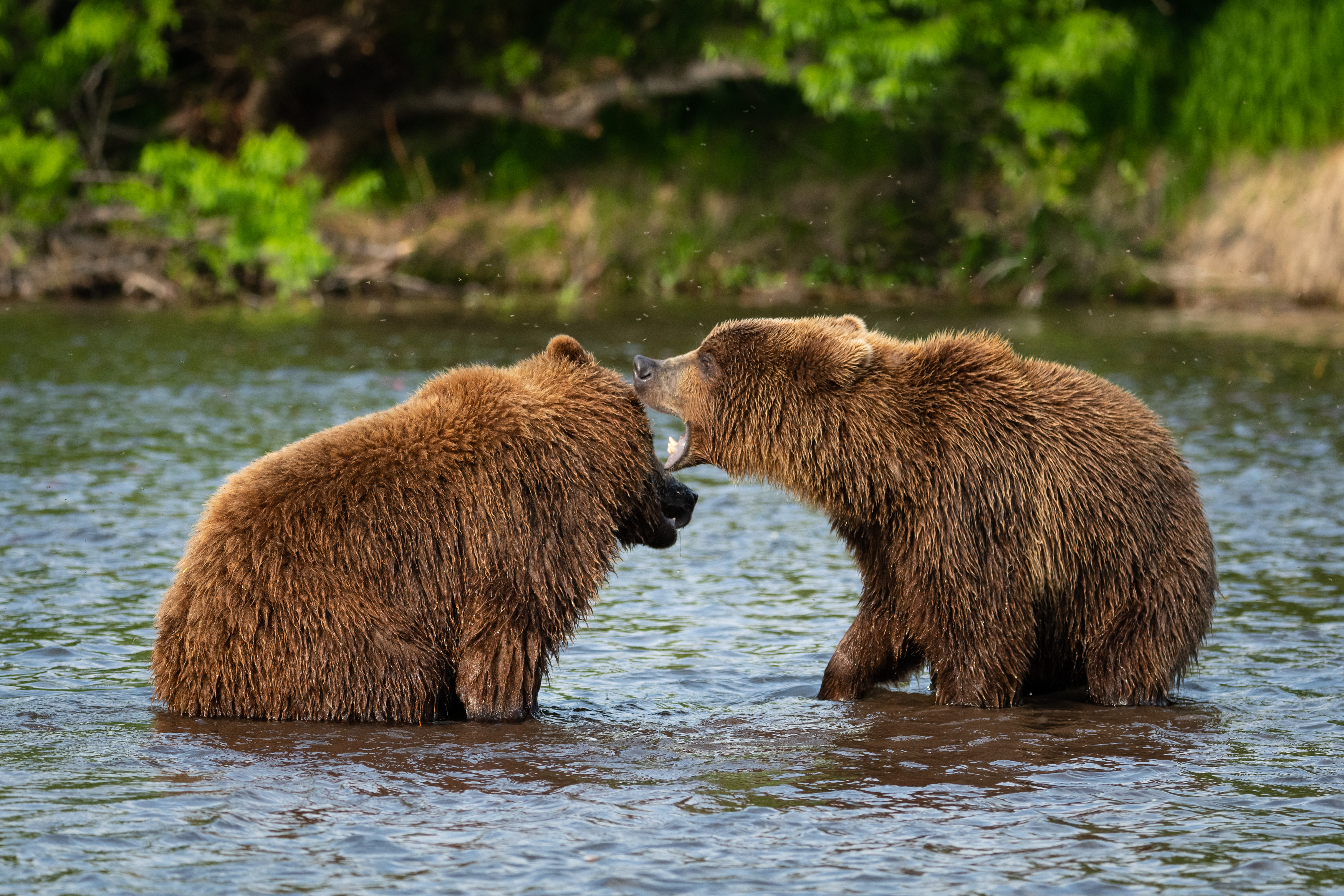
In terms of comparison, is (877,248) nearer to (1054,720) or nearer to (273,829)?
(1054,720)

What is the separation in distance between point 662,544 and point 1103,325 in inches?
585

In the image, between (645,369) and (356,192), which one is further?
(356,192)

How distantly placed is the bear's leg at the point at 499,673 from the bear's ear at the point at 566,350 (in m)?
1.20

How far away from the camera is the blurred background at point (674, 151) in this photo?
2236cm

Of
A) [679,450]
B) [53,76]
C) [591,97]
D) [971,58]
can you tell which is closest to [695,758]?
[679,450]

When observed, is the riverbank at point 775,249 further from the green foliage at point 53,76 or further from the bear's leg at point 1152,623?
the bear's leg at point 1152,623

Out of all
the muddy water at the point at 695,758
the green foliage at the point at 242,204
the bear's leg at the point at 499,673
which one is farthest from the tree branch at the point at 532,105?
the bear's leg at the point at 499,673

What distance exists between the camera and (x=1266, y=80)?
76.3ft

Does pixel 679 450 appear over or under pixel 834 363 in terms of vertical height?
under

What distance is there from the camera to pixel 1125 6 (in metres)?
26.4

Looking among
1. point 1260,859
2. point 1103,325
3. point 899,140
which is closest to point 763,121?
point 899,140

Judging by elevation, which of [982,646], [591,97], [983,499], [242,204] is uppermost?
[591,97]

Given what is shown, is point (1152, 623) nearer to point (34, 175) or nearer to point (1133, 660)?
point (1133, 660)

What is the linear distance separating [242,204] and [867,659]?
16.8 m
